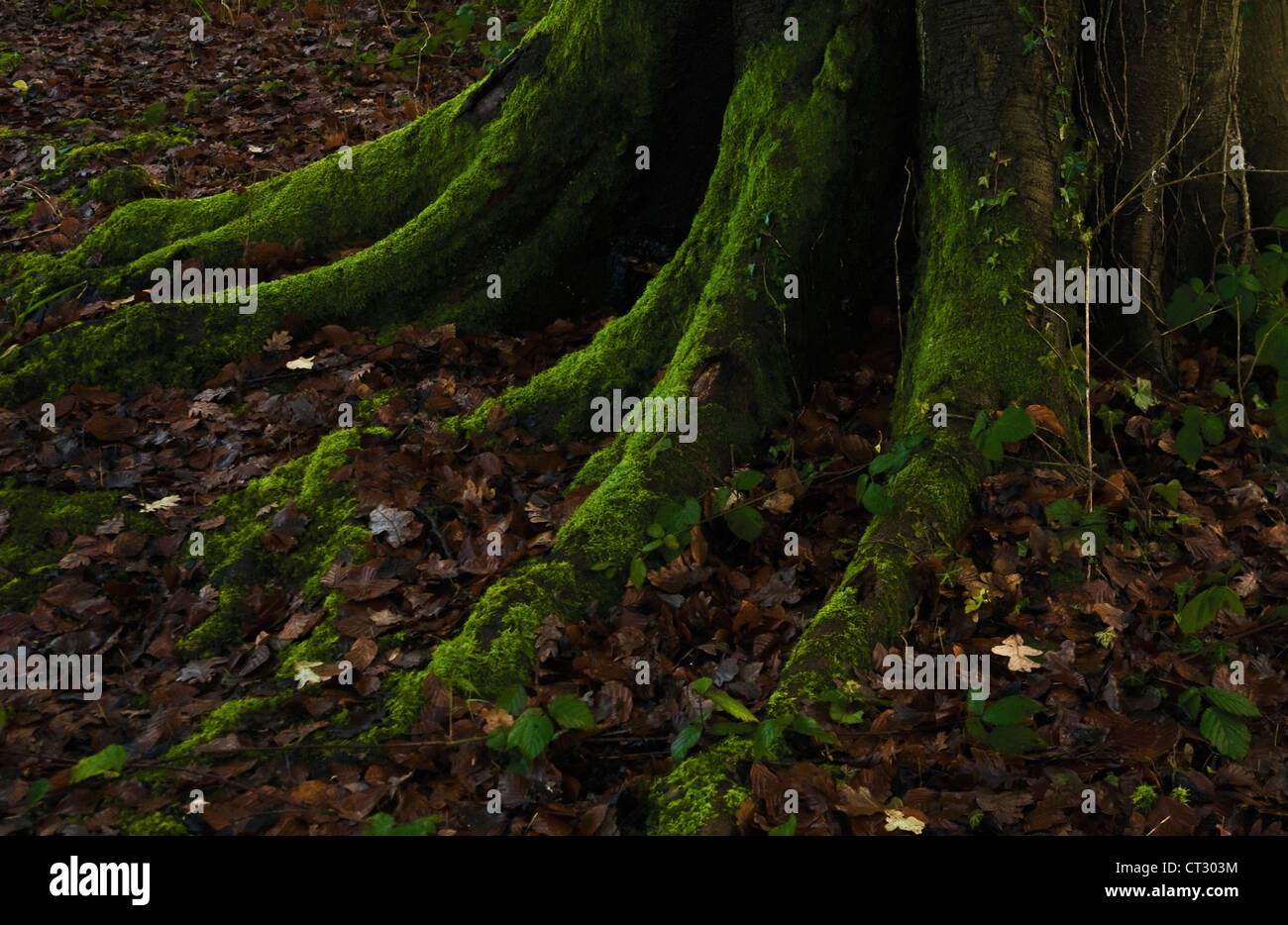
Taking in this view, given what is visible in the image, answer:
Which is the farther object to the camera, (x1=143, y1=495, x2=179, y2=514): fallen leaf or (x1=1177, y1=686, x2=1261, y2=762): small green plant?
(x1=143, y1=495, x2=179, y2=514): fallen leaf

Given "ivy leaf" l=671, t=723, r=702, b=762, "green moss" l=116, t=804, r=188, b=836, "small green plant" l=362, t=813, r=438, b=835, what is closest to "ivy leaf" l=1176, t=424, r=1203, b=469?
"ivy leaf" l=671, t=723, r=702, b=762

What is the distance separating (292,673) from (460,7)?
7246 millimetres

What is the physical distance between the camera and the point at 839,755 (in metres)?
2.82

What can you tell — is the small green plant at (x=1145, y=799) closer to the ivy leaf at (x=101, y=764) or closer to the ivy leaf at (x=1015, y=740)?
the ivy leaf at (x=1015, y=740)

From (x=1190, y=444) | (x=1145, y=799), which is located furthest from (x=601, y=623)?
(x=1190, y=444)

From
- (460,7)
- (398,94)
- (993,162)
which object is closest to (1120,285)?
(993,162)

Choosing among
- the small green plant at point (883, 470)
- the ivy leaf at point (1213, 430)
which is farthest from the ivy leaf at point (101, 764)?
the ivy leaf at point (1213, 430)

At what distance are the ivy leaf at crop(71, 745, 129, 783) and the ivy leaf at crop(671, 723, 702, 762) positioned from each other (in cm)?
160

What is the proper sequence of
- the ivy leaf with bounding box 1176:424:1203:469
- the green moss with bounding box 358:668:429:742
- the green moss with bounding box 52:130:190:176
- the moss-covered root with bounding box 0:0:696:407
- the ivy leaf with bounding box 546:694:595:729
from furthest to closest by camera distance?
1. the green moss with bounding box 52:130:190:176
2. the moss-covered root with bounding box 0:0:696:407
3. the ivy leaf with bounding box 1176:424:1203:469
4. the green moss with bounding box 358:668:429:742
5. the ivy leaf with bounding box 546:694:595:729

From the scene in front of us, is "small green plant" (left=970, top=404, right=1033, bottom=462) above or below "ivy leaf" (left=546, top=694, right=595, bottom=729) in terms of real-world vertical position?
above

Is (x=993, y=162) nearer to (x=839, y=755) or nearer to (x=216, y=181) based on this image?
(x=839, y=755)

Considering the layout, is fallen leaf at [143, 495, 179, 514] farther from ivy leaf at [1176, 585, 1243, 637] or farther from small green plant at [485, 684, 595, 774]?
ivy leaf at [1176, 585, 1243, 637]

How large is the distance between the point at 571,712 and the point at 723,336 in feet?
5.84

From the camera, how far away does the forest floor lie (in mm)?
2764
